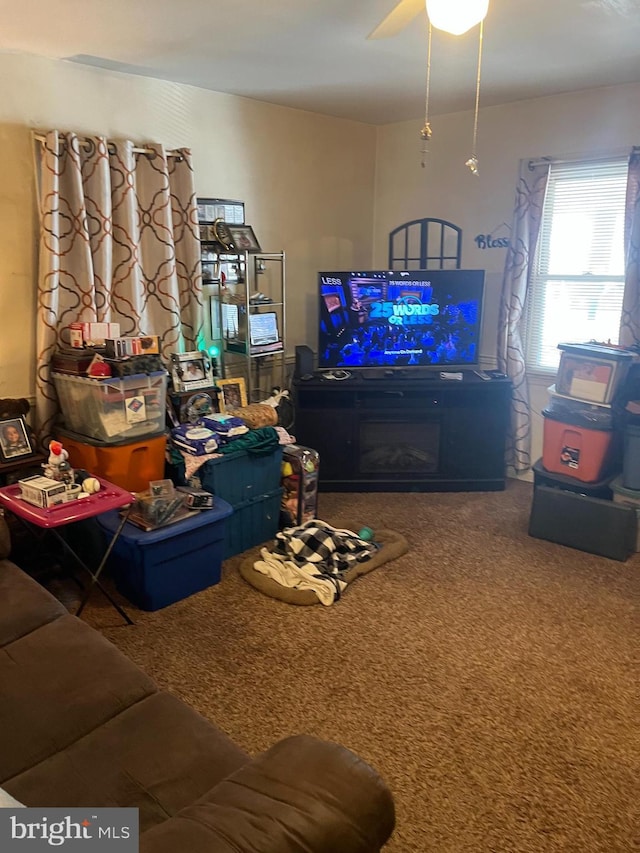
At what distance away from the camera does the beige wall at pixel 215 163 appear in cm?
298

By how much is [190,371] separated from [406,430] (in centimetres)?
150

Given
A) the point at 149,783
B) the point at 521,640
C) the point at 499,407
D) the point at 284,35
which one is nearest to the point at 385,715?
the point at 521,640

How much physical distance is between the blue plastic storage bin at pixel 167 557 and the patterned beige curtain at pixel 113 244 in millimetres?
Answer: 827

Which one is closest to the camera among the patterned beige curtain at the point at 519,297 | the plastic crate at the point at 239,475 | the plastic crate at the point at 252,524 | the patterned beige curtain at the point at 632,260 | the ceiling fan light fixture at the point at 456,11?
the ceiling fan light fixture at the point at 456,11

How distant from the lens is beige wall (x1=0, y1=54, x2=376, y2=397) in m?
2.98

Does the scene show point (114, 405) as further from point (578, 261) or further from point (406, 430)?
point (578, 261)

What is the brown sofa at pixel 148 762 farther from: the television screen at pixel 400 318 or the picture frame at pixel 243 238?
the television screen at pixel 400 318

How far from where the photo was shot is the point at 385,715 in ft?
7.21

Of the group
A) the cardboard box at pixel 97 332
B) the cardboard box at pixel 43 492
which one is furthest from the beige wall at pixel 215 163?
the cardboard box at pixel 43 492

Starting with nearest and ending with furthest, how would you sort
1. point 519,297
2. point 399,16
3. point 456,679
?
point 399,16
point 456,679
point 519,297

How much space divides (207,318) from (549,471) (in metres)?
2.17

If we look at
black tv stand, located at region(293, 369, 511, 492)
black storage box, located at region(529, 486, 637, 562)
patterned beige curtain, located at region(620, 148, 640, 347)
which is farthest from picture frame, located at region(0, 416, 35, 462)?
patterned beige curtain, located at region(620, 148, 640, 347)

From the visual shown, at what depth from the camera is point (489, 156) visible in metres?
4.23

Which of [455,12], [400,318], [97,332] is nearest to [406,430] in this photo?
[400,318]
